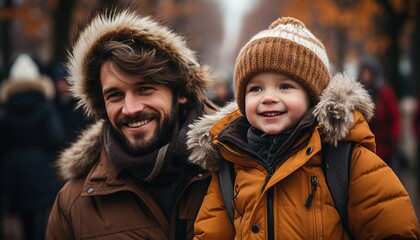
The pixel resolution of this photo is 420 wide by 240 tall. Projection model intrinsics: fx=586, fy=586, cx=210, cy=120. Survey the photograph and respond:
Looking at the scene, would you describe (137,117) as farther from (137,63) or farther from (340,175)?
(340,175)

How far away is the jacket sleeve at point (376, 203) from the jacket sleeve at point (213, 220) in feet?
1.93

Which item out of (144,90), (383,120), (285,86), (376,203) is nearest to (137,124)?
(144,90)

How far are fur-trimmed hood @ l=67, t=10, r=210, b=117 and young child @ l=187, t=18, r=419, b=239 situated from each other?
34 cm

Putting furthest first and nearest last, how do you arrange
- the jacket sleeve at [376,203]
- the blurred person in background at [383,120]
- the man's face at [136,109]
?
the blurred person in background at [383,120], the man's face at [136,109], the jacket sleeve at [376,203]

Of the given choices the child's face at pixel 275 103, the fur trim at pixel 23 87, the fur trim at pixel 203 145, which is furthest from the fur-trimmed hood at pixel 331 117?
the fur trim at pixel 23 87

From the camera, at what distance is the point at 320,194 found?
2.54 m

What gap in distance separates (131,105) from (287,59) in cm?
80

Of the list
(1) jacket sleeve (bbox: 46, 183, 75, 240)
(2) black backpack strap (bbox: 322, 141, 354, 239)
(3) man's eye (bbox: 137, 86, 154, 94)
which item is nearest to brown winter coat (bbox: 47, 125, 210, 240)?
(1) jacket sleeve (bbox: 46, 183, 75, 240)

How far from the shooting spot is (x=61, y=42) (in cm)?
1024

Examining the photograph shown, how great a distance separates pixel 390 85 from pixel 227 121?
10.5 m

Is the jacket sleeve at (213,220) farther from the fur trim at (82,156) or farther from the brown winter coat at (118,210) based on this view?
the fur trim at (82,156)

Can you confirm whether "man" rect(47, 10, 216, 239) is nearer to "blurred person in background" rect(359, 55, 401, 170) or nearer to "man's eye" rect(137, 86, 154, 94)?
"man's eye" rect(137, 86, 154, 94)

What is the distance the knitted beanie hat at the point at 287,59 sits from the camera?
9.01ft

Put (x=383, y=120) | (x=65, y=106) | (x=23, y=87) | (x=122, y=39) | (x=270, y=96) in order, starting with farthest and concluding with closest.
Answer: (x=65, y=106) → (x=383, y=120) → (x=23, y=87) → (x=122, y=39) → (x=270, y=96)
